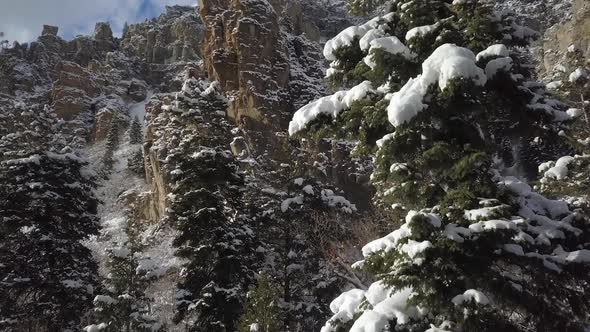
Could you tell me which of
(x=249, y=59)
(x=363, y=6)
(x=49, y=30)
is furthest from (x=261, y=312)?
(x=49, y=30)

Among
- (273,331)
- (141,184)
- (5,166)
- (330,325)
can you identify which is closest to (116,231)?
(141,184)

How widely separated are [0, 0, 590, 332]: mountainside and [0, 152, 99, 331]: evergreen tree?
0.07 meters

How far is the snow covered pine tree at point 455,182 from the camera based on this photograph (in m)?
Result: 6.10

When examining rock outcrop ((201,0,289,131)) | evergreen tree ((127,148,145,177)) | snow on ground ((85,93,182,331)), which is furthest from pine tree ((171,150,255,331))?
evergreen tree ((127,148,145,177))

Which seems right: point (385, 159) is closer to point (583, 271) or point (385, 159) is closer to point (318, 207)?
point (583, 271)

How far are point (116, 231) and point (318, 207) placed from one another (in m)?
38.4

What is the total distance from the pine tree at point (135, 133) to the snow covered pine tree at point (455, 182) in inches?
3191

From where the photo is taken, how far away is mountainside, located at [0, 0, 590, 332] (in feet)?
20.8

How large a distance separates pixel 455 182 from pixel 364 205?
124ft

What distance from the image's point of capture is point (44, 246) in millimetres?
17844

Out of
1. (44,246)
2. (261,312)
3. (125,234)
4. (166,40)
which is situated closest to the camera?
(261,312)

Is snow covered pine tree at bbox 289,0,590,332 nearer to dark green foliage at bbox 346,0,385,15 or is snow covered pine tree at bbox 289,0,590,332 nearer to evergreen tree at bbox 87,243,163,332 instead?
dark green foliage at bbox 346,0,385,15

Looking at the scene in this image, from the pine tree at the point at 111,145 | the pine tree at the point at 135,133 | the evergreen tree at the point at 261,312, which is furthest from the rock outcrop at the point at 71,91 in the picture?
the evergreen tree at the point at 261,312

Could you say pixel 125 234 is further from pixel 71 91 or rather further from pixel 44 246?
pixel 71 91
